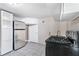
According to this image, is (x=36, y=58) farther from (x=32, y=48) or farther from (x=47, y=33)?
(x=32, y=48)

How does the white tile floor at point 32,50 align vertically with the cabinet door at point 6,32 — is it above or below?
below

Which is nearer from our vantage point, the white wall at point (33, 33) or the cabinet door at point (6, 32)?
the white wall at point (33, 33)

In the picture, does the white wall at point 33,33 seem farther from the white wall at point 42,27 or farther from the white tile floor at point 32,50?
the white tile floor at point 32,50

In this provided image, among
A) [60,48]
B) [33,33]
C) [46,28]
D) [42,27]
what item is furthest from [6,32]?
[60,48]

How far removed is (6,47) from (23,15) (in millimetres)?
1414

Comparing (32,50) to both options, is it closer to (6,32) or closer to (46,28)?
(46,28)

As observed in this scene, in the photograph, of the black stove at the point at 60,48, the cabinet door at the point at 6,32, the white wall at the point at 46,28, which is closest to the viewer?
the black stove at the point at 60,48

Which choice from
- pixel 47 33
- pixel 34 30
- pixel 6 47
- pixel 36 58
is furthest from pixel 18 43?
pixel 36 58

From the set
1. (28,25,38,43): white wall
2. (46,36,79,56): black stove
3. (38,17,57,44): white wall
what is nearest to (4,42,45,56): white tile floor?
(28,25,38,43): white wall

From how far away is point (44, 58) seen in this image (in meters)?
0.76

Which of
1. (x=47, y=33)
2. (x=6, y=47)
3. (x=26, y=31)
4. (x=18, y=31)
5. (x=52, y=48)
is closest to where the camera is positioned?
(x=52, y=48)

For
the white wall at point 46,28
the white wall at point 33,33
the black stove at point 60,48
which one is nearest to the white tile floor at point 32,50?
the white wall at point 33,33

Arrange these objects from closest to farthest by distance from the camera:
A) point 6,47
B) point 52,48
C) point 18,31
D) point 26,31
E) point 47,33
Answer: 1. point 52,48
2. point 47,33
3. point 26,31
4. point 6,47
5. point 18,31

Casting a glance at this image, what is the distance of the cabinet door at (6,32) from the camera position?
2969mm
